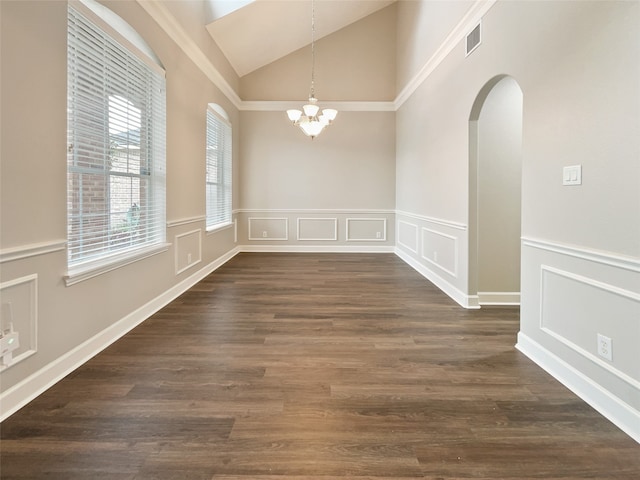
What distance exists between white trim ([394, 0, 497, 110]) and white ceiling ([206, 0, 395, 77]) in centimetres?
195

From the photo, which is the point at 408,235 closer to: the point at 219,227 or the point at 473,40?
the point at 219,227

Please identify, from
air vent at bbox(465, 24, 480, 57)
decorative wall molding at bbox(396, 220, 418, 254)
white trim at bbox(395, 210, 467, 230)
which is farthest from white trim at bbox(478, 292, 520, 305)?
air vent at bbox(465, 24, 480, 57)

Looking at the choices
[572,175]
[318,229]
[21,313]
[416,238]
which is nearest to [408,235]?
[416,238]

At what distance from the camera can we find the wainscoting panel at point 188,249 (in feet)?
13.7

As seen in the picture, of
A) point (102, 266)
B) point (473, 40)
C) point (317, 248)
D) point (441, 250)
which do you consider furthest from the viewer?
point (317, 248)

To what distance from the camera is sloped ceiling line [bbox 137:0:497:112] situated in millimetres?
3408

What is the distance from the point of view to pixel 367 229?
7.60 metres

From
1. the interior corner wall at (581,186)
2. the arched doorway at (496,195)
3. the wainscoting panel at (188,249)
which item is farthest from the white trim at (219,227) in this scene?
the interior corner wall at (581,186)

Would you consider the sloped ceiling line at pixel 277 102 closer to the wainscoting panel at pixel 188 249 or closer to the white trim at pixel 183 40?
the white trim at pixel 183 40

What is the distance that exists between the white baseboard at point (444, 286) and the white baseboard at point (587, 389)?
1067 mm

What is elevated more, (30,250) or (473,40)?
(473,40)

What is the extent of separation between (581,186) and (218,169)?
5154 millimetres

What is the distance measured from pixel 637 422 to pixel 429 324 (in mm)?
1647

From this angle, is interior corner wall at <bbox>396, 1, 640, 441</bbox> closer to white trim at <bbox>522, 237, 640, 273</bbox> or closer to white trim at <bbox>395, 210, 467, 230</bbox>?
white trim at <bbox>522, 237, 640, 273</bbox>
